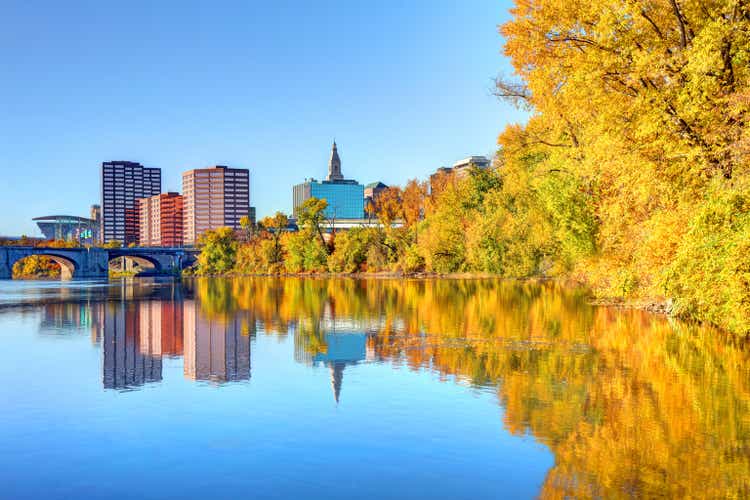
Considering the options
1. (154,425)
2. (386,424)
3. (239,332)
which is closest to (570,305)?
(239,332)

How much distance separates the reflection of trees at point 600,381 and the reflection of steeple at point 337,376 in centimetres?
216

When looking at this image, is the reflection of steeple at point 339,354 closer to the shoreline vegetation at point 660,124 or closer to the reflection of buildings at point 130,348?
the reflection of buildings at point 130,348

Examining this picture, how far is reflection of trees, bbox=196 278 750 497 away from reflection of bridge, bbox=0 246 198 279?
128 meters

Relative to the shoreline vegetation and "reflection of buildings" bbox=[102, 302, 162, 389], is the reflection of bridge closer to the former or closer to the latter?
"reflection of buildings" bbox=[102, 302, 162, 389]

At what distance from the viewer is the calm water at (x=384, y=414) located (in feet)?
42.4

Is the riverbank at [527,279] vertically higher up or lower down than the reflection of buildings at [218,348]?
higher up

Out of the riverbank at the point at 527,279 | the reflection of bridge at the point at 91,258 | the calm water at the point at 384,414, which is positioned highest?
the reflection of bridge at the point at 91,258

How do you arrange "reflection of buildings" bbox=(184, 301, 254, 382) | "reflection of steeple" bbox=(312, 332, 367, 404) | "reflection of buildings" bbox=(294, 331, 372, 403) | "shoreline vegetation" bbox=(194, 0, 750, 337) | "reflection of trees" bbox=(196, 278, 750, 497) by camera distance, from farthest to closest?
"reflection of buildings" bbox=(184, 301, 254, 382)
"reflection of buildings" bbox=(294, 331, 372, 403)
"reflection of steeple" bbox=(312, 332, 367, 404)
"shoreline vegetation" bbox=(194, 0, 750, 337)
"reflection of trees" bbox=(196, 278, 750, 497)

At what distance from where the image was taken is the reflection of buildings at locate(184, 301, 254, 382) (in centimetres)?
2484

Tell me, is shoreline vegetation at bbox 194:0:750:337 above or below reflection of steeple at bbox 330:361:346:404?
above

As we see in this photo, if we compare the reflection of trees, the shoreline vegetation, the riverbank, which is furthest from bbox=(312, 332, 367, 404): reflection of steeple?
the riverbank

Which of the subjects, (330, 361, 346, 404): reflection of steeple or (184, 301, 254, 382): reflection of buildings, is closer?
(330, 361, 346, 404): reflection of steeple

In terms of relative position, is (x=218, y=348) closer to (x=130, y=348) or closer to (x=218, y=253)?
(x=130, y=348)

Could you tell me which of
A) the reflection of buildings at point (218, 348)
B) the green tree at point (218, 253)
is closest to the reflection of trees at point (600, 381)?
the reflection of buildings at point (218, 348)
